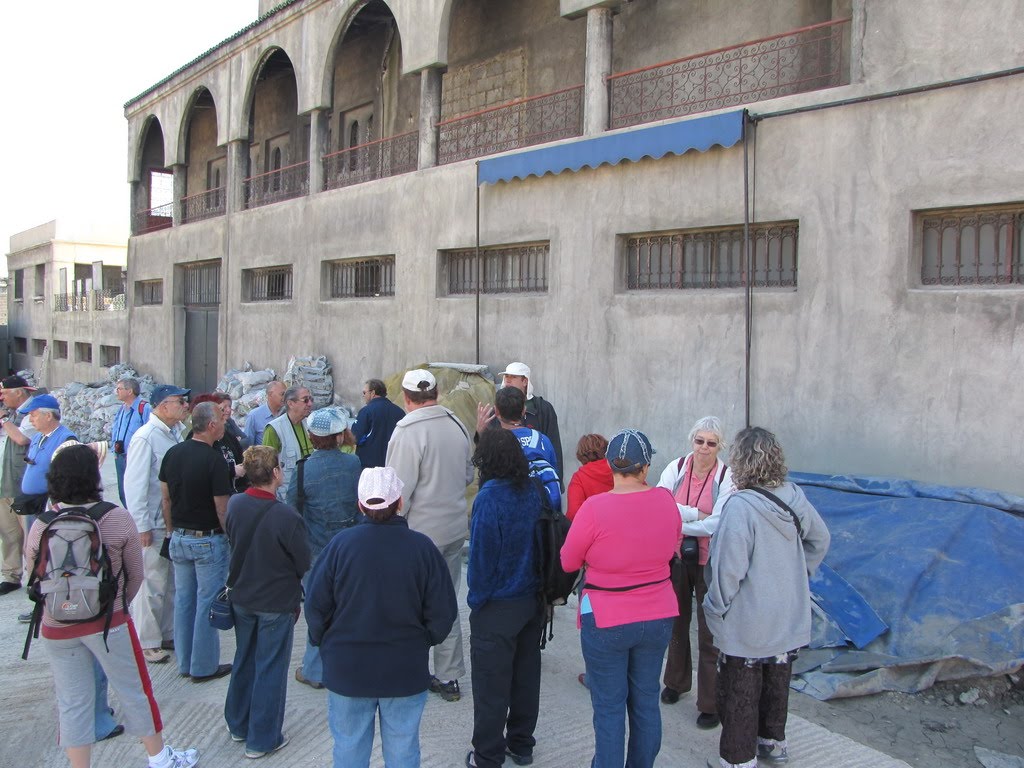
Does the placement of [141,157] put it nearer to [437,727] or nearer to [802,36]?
[802,36]

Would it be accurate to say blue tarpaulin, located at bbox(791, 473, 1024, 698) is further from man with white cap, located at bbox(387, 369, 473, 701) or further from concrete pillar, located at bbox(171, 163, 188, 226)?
concrete pillar, located at bbox(171, 163, 188, 226)

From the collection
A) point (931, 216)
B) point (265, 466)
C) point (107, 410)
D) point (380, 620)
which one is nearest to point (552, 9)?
point (931, 216)

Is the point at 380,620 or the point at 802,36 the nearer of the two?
the point at 380,620

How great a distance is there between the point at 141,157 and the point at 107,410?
701cm

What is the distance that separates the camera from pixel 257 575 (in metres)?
4.05

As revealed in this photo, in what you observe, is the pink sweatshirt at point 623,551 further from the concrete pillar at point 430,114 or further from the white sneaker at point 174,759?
the concrete pillar at point 430,114

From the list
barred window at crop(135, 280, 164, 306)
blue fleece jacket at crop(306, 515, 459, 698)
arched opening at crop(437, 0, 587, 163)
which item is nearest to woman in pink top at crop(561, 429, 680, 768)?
blue fleece jacket at crop(306, 515, 459, 698)

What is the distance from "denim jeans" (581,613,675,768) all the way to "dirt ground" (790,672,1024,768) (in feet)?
5.06

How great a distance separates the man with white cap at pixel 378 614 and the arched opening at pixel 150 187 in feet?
65.8

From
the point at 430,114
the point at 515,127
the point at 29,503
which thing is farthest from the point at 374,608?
the point at 515,127

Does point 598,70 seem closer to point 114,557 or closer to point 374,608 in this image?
point 114,557

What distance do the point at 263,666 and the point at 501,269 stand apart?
7.27 metres

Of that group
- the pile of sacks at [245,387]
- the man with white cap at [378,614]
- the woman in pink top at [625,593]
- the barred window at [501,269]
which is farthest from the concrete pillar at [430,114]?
the man with white cap at [378,614]

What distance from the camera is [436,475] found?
4.64 meters
